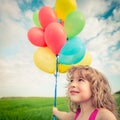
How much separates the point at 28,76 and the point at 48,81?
0.67ft

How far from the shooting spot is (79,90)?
172 centimetres

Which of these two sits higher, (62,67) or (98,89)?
(62,67)

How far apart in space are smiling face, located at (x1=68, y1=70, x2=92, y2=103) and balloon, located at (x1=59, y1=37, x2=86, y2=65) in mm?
442

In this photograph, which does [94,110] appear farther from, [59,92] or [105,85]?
[59,92]

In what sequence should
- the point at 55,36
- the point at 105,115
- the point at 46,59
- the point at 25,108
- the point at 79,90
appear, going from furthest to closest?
the point at 25,108, the point at 46,59, the point at 55,36, the point at 79,90, the point at 105,115

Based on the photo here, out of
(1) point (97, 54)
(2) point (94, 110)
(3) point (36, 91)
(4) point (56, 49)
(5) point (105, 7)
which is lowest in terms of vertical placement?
(2) point (94, 110)

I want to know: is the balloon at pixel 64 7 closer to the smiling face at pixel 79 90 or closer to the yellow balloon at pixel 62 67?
the yellow balloon at pixel 62 67

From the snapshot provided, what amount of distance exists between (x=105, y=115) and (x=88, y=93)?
192 millimetres

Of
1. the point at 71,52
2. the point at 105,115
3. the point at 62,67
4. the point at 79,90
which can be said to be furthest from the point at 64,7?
the point at 105,115

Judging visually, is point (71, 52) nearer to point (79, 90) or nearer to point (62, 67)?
point (62, 67)

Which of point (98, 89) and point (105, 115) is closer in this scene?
point (105, 115)

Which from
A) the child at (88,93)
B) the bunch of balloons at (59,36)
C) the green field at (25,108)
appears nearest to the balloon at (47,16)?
the bunch of balloons at (59,36)

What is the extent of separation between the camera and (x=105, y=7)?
2.96 meters

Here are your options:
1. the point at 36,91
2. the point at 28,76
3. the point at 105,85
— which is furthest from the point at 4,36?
the point at 105,85
